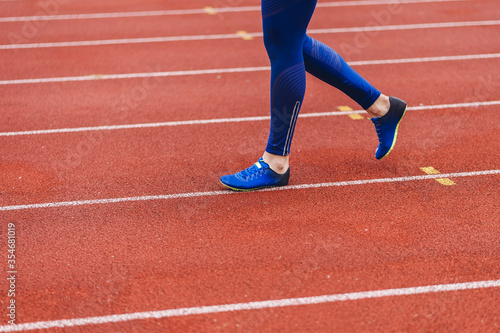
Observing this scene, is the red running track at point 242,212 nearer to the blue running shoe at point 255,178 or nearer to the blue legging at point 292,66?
the blue running shoe at point 255,178

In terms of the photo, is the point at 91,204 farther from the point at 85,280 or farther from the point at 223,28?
the point at 223,28

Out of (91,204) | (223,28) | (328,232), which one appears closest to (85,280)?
(91,204)

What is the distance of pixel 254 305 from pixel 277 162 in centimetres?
104

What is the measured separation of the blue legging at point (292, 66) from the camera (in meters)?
2.66

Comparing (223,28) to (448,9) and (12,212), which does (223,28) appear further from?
(12,212)

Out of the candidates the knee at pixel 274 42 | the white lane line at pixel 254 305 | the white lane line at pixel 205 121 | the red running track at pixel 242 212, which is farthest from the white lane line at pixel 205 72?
the white lane line at pixel 254 305

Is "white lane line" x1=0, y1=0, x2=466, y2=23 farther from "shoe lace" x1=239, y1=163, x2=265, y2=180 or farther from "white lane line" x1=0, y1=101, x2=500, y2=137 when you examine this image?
"shoe lace" x1=239, y1=163, x2=265, y2=180

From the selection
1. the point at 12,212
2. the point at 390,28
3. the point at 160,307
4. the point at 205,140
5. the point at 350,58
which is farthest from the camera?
the point at 390,28

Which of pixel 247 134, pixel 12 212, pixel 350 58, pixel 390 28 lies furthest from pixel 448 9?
pixel 12 212

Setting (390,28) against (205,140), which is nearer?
(205,140)

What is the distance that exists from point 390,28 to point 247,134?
3714 millimetres

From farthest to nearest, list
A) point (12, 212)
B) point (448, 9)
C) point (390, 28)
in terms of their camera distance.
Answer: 1. point (448, 9)
2. point (390, 28)
3. point (12, 212)

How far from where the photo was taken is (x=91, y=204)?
3.03m

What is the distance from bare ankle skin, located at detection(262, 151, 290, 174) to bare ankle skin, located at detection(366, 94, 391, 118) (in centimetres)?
60
